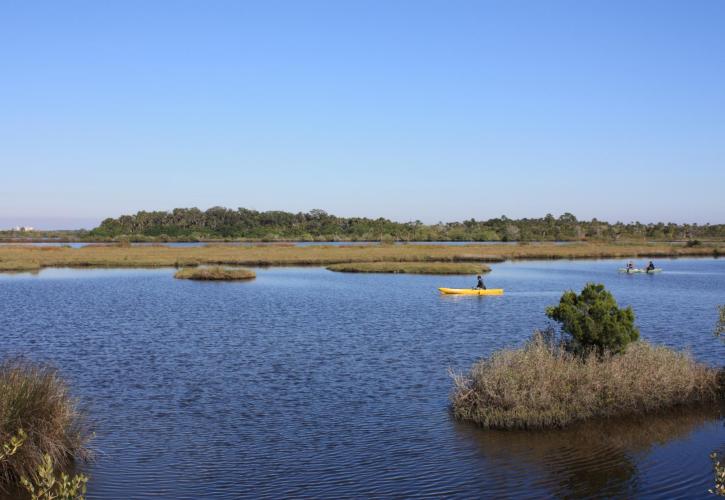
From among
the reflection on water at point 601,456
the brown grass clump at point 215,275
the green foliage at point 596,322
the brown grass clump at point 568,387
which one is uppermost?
the green foliage at point 596,322

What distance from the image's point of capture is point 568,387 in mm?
19016

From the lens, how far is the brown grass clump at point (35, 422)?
14.0 m

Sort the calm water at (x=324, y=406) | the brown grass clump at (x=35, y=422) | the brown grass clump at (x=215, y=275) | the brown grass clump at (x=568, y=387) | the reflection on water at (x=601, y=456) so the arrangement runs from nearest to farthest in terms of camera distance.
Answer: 1. the brown grass clump at (x=35, y=422)
2. the reflection on water at (x=601, y=456)
3. the calm water at (x=324, y=406)
4. the brown grass clump at (x=568, y=387)
5. the brown grass clump at (x=215, y=275)

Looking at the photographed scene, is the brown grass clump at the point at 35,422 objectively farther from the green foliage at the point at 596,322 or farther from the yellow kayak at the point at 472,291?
the yellow kayak at the point at 472,291

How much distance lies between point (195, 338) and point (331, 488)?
19859 mm

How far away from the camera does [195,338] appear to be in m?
33.0

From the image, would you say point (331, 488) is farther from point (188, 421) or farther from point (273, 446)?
point (188, 421)

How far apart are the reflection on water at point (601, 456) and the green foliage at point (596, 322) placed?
260 cm

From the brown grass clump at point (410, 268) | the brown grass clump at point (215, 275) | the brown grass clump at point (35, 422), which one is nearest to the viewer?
the brown grass clump at point (35, 422)

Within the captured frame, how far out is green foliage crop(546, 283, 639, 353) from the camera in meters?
21.0

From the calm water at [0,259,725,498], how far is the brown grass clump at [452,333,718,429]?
1.91 ft

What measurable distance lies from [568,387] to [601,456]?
2806 mm

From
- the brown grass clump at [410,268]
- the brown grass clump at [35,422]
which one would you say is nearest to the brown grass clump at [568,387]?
the brown grass clump at [35,422]

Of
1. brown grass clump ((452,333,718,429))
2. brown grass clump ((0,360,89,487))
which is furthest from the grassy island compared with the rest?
brown grass clump ((0,360,89,487))
